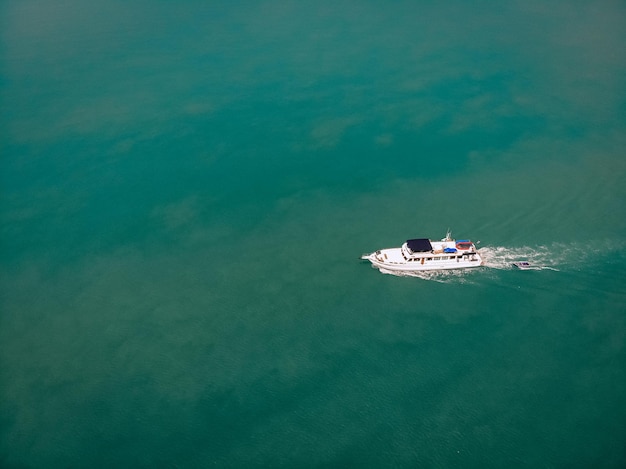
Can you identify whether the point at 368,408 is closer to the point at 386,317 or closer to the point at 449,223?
the point at 386,317

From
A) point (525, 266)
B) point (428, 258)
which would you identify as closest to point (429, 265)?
point (428, 258)

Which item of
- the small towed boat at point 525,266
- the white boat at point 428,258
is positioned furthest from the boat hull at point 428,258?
the small towed boat at point 525,266

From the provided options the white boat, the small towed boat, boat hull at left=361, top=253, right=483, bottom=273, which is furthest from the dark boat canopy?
the small towed boat

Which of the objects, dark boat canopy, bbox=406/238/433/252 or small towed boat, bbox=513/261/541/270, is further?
dark boat canopy, bbox=406/238/433/252

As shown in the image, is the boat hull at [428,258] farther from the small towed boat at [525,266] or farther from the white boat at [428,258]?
the small towed boat at [525,266]

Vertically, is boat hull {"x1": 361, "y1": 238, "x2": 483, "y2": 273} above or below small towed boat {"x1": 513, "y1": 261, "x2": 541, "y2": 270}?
above

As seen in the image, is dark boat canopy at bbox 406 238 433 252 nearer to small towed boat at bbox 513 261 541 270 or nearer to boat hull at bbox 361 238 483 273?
boat hull at bbox 361 238 483 273
